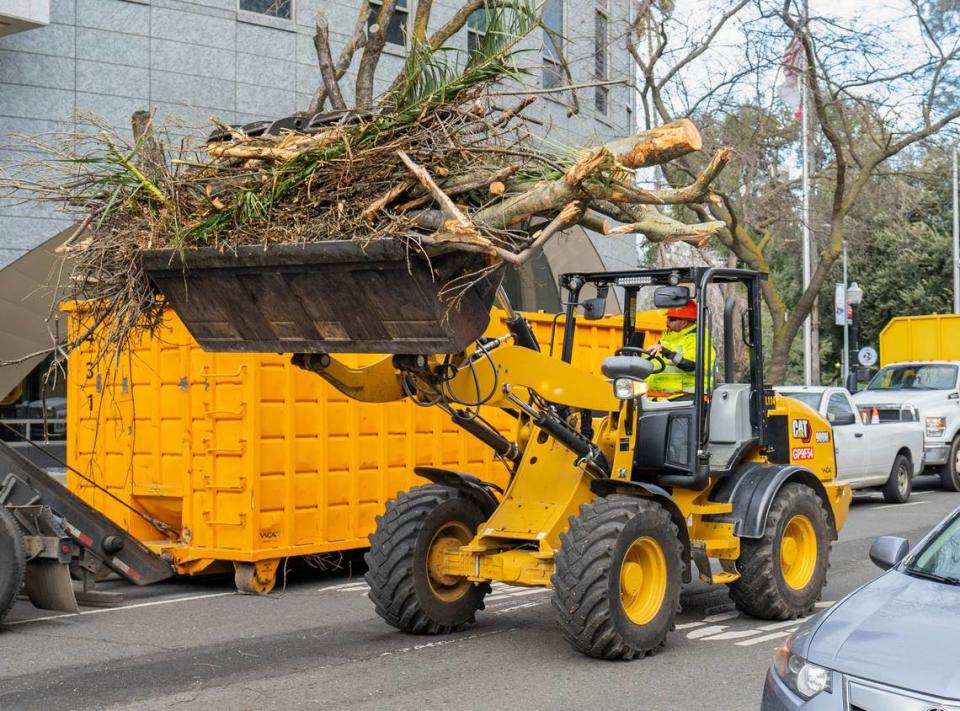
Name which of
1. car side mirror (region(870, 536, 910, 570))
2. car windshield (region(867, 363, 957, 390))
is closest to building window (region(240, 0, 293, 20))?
car windshield (region(867, 363, 957, 390))

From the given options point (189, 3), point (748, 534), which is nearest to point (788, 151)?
point (189, 3)

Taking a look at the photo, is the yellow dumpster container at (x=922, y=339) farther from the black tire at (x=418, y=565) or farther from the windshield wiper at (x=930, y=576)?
the windshield wiper at (x=930, y=576)

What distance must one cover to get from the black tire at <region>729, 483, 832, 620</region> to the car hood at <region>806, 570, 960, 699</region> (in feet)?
9.93

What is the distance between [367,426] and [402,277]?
470cm

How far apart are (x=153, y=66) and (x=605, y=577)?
38.8 ft

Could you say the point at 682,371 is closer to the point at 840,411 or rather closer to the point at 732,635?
the point at 732,635

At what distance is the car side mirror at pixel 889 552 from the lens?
5.57 metres

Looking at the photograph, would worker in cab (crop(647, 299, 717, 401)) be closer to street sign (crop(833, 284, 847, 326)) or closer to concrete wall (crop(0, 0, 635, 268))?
concrete wall (crop(0, 0, 635, 268))

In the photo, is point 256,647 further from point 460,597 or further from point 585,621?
point 585,621

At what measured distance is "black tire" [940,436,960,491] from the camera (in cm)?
1966

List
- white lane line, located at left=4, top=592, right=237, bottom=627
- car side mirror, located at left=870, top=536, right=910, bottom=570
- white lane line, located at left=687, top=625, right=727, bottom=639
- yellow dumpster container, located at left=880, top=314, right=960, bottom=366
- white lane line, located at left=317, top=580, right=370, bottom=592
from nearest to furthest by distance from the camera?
car side mirror, located at left=870, top=536, right=910, bottom=570 < white lane line, located at left=687, top=625, right=727, bottom=639 < white lane line, located at left=4, top=592, right=237, bottom=627 < white lane line, located at left=317, top=580, right=370, bottom=592 < yellow dumpster container, located at left=880, top=314, right=960, bottom=366

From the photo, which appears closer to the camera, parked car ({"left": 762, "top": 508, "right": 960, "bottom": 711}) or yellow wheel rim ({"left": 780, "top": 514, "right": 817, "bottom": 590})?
parked car ({"left": 762, "top": 508, "right": 960, "bottom": 711})

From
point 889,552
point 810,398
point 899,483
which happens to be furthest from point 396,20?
point 889,552

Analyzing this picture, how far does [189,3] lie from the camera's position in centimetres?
1661
